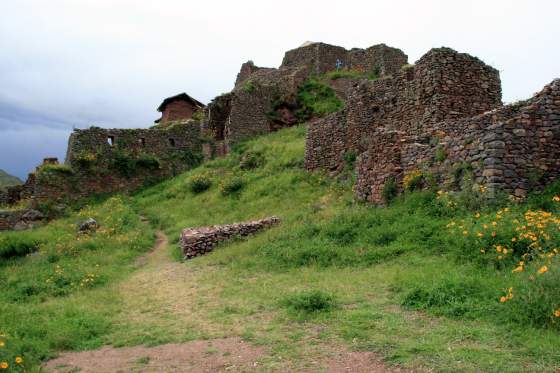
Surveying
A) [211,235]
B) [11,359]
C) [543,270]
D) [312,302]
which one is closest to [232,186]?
[211,235]

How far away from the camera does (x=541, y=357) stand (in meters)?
5.27

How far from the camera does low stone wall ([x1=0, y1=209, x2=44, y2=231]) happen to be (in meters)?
22.6

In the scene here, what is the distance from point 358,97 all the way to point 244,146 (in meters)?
10.5

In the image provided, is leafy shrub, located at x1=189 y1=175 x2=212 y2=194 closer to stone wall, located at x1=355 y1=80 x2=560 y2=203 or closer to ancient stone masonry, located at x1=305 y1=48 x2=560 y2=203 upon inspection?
ancient stone masonry, located at x1=305 y1=48 x2=560 y2=203

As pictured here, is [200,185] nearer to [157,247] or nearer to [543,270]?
[157,247]

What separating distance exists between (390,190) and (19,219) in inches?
725

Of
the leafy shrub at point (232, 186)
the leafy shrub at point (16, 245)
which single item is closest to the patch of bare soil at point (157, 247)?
the leafy shrub at point (232, 186)

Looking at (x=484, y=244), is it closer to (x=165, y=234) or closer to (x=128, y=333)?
(x=128, y=333)

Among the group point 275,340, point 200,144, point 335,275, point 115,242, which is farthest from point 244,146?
point 275,340

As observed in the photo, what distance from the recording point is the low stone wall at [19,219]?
22.6m

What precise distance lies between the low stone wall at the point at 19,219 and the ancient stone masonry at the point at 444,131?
13903 millimetres

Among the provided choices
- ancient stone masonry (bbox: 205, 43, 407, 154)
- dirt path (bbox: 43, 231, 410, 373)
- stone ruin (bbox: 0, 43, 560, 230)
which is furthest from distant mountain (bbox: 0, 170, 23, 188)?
dirt path (bbox: 43, 231, 410, 373)

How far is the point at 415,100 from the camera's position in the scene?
55.5 feet

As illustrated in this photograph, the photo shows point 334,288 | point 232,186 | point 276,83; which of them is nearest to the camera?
point 334,288
